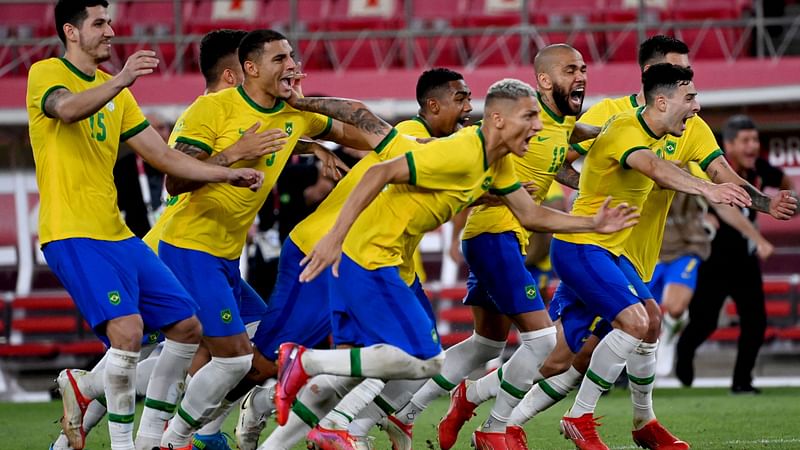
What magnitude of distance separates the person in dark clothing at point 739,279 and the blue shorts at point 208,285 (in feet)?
20.0

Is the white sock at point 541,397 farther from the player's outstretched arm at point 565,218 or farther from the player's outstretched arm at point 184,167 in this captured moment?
the player's outstretched arm at point 184,167

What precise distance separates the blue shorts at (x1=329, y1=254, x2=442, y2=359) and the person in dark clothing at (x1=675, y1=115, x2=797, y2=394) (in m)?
6.11

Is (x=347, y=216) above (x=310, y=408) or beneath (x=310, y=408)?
above

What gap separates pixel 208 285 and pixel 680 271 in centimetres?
638

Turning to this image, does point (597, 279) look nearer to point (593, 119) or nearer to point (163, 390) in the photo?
point (593, 119)

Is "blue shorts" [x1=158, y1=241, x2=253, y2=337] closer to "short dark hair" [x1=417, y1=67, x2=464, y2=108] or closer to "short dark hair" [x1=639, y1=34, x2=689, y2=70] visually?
"short dark hair" [x1=417, y1=67, x2=464, y2=108]

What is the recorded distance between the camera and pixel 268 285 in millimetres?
11133

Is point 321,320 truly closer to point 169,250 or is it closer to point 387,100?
point 169,250

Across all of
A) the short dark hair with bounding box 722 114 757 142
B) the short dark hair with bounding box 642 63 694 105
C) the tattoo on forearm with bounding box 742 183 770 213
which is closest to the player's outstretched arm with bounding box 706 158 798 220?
the tattoo on forearm with bounding box 742 183 770 213

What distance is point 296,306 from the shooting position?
7.30m

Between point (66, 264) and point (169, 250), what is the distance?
0.83m

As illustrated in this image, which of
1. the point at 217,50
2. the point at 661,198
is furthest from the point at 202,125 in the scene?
the point at 661,198

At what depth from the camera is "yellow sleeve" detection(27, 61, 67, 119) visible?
6.51 m

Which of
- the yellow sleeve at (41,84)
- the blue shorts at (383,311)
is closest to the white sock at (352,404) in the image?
the blue shorts at (383,311)
